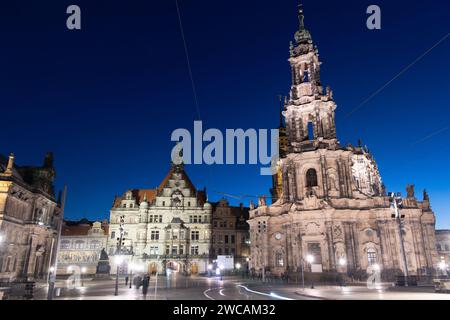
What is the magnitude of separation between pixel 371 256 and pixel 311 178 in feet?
38.6

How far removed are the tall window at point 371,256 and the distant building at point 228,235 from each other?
27.7 metres

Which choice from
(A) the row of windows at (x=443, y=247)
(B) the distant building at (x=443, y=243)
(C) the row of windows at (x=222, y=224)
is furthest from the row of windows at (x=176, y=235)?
(A) the row of windows at (x=443, y=247)

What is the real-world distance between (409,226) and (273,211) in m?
16.5

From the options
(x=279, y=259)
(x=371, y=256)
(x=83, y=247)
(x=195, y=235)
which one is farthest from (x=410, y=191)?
(x=83, y=247)

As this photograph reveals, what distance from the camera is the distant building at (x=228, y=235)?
63.4m

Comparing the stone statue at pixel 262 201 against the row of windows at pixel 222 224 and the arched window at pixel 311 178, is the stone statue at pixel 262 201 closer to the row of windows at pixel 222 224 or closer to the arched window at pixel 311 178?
the arched window at pixel 311 178

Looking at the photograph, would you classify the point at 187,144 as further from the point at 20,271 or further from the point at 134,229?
the point at 134,229

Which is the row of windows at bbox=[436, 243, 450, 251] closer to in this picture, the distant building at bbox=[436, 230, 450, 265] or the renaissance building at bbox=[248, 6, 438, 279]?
the distant building at bbox=[436, 230, 450, 265]

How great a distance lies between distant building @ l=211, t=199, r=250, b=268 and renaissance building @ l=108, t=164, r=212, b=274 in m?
3.42

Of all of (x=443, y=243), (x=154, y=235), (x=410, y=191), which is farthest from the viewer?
(x=443, y=243)

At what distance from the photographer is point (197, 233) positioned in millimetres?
61062

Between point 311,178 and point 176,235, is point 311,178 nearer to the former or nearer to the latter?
point 311,178

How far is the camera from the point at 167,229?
59688 millimetres
